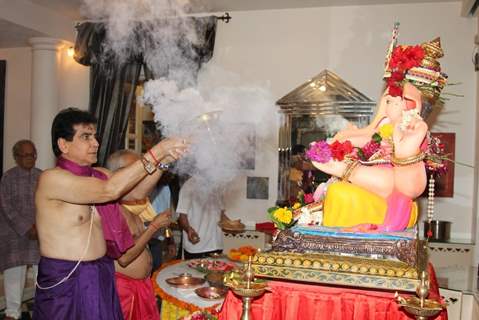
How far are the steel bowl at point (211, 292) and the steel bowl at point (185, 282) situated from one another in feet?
0.60

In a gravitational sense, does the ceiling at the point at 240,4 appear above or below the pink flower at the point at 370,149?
above

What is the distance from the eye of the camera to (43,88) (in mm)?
7141

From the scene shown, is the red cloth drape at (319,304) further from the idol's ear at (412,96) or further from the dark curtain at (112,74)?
the dark curtain at (112,74)

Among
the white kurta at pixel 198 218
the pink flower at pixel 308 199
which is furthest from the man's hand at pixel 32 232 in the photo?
the pink flower at pixel 308 199

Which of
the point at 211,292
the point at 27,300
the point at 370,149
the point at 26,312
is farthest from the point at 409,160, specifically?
the point at 27,300

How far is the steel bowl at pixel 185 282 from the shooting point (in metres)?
3.78

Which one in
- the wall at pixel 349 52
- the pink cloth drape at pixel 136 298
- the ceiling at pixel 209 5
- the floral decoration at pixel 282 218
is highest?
the ceiling at pixel 209 5

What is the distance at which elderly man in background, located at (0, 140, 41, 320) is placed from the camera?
555cm

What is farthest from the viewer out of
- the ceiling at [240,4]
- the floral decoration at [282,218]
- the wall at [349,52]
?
the ceiling at [240,4]

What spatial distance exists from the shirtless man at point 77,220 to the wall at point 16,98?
527 centimetres

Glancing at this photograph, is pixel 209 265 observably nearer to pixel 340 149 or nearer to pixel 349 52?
pixel 340 149

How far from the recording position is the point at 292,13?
6.72 meters

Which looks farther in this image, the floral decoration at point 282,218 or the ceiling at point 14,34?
the ceiling at point 14,34

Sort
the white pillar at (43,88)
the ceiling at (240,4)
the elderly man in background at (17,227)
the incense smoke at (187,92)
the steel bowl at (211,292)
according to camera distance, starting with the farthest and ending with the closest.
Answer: the white pillar at (43,88) → the ceiling at (240,4) → the elderly man in background at (17,227) → the steel bowl at (211,292) → the incense smoke at (187,92)
